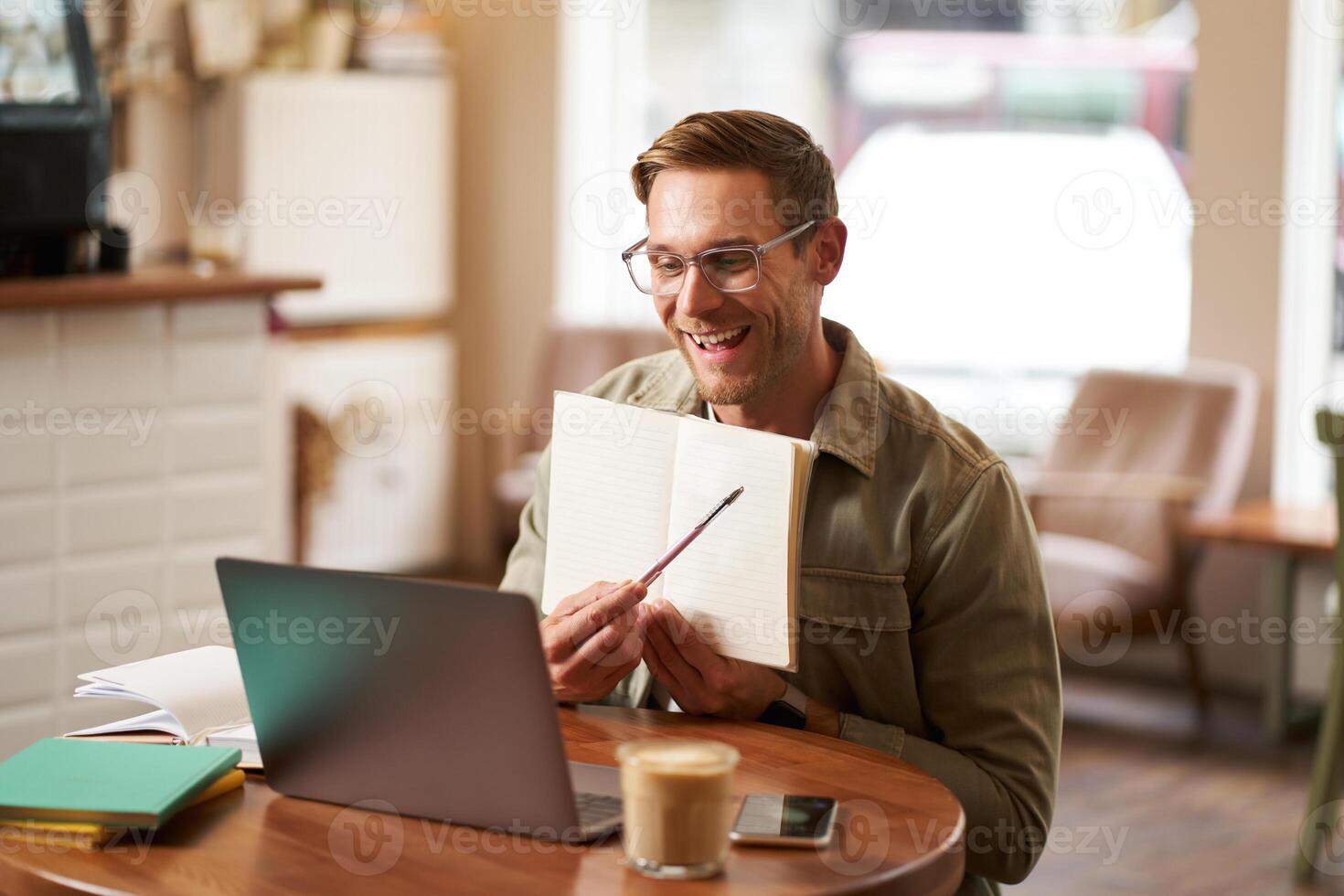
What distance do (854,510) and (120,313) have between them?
210cm

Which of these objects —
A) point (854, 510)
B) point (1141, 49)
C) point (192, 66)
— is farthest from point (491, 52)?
point (854, 510)

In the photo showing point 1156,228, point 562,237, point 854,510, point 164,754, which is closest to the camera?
point 164,754

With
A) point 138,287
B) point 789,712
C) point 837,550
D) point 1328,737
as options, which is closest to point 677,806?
point 789,712

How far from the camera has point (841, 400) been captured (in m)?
1.87

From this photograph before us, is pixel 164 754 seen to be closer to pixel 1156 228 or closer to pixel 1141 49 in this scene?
pixel 1156 228

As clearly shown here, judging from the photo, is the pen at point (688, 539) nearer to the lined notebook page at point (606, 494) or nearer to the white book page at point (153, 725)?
the lined notebook page at point (606, 494)

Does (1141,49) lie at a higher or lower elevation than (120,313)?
higher

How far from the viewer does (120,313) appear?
338 cm

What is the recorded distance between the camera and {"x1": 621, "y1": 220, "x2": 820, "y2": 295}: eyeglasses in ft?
5.92

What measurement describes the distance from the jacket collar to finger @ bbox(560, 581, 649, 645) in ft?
1.10

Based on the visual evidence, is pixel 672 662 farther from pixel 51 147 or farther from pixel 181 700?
pixel 51 147

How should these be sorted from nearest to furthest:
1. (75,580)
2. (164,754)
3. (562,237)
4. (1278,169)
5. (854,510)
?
(164,754), (854,510), (75,580), (1278,169), (562,237)

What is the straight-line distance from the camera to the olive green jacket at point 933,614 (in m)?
1.68

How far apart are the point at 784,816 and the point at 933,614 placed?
0.44 meters
